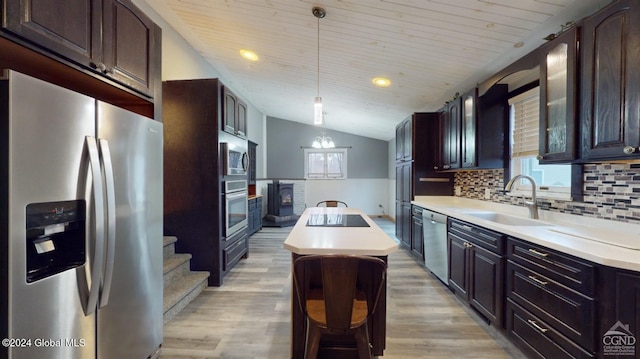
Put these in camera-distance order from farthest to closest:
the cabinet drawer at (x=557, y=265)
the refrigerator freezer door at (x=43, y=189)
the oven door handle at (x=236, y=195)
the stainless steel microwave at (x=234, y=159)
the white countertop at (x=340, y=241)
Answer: the oven door handle at (x=236, y=195) < the stainless steel microwave at (x=234, y=159) < the white countertop at (x=340, y=241) < the cabinet drawer at (x=557, y=265) < the refrigerator freezer door at (x=43, y=189)

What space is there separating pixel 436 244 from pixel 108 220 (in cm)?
303

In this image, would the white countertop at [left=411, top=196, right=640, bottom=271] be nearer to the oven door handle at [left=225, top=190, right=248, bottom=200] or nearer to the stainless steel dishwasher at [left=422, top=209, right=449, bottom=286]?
the stainless steel dishwasher at [left=422, top=209, right=449, bottom=286]

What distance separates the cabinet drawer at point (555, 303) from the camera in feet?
4.21

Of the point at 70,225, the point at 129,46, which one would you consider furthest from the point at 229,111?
the point at 70,225

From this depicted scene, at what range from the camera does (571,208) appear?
202 cm

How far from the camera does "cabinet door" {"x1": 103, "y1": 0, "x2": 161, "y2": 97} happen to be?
4.57 feet

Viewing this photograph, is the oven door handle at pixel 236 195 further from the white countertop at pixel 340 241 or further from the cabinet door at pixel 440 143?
the cabinet door at pixel 440 143

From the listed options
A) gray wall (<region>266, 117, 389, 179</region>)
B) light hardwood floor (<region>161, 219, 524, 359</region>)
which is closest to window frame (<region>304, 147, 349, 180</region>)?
gray wall (<region>266, 117, 389, 179</region>)

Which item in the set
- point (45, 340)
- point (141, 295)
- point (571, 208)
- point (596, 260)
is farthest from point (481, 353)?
point (45, 340)

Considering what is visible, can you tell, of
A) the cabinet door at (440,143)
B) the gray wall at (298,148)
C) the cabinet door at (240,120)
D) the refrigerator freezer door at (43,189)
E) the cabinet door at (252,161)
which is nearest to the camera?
the refrigerator freezer door at (43,189)

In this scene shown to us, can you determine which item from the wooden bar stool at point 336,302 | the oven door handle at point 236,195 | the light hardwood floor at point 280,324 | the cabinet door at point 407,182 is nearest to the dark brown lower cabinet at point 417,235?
the cabinet door at point 407,182

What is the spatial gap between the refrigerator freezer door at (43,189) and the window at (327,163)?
6.31m

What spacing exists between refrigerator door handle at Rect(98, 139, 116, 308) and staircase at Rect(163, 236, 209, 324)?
110 cm

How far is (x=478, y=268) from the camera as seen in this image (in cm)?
218
